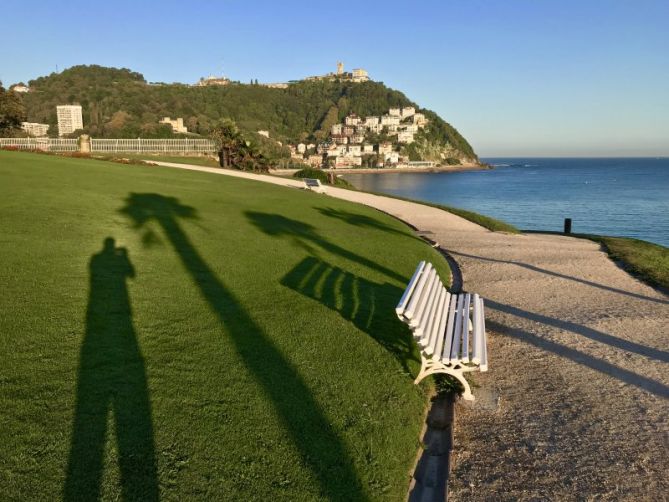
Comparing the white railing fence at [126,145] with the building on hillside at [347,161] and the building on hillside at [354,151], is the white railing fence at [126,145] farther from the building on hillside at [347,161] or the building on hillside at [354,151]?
the building on hillside at [354,151]

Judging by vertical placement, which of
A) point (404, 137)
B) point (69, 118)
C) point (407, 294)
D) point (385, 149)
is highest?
point (404, 137)

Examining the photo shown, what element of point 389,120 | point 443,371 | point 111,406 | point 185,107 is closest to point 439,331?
point 443,371

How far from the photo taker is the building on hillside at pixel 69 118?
234ft

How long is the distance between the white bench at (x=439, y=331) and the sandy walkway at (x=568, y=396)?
393 millimetres

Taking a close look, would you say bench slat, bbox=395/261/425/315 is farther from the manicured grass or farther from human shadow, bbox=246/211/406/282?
the manicured grass

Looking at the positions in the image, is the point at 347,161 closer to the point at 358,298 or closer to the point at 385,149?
the point at 385,149

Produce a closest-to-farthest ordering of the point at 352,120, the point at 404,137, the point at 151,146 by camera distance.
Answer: the point at 151,146
the point at 404,137
the point at 352,120

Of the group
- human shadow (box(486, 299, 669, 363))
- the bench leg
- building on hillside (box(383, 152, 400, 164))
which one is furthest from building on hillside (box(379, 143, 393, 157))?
the bench leg

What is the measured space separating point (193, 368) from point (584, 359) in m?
4.21

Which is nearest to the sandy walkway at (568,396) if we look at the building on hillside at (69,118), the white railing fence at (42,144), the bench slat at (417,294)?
the bench slat at (417,294)

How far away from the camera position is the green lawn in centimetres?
322

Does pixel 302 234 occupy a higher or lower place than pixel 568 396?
higher

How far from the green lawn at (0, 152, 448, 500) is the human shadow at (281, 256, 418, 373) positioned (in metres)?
0.04

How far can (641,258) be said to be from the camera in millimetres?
12031
